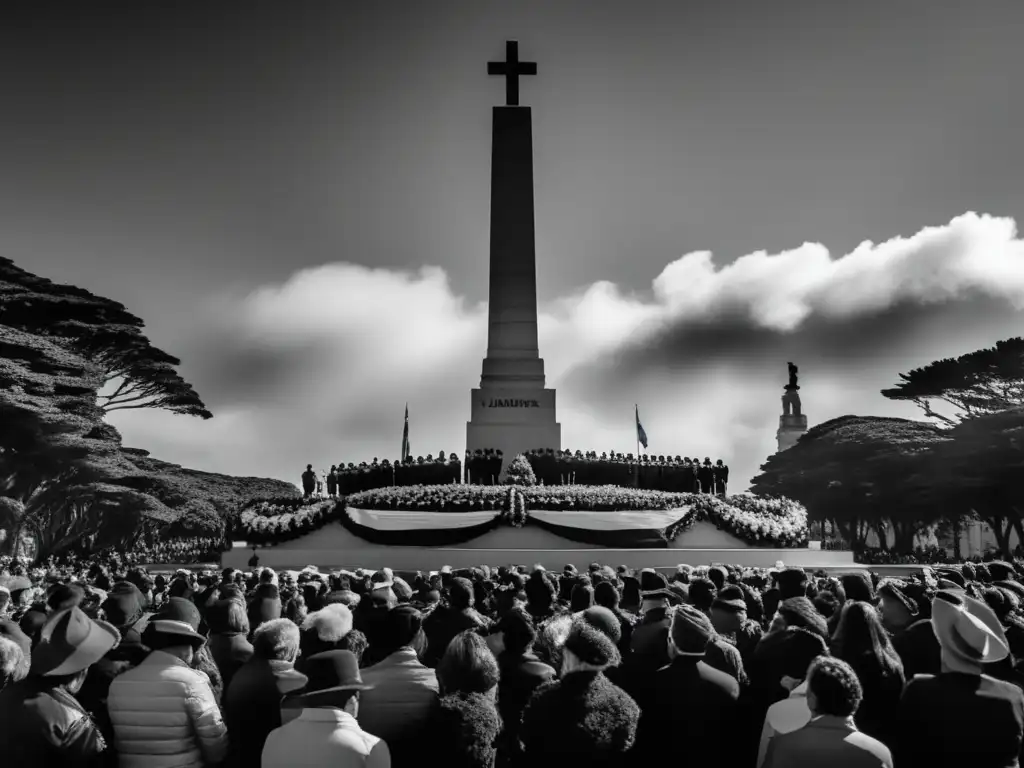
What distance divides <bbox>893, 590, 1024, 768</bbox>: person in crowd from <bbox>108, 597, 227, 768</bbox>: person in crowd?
10.4 feet

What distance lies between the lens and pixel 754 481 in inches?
2675

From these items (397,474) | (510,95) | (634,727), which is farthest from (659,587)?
(510,95)

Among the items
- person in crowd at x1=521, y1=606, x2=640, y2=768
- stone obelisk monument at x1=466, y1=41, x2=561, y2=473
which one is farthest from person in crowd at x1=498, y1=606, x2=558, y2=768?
stone obelisk monument at x1=466, y1=41, x2=561, y2=473

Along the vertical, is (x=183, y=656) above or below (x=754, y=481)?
below

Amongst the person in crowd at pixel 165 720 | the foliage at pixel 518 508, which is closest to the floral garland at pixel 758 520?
the foliage at pixel 518 508

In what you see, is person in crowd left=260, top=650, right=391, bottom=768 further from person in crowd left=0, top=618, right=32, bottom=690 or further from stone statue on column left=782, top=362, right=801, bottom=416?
stone statue on column left=782, top=362, right=801, bottom=416

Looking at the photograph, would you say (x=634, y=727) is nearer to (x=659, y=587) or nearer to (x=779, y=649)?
(x=779, y=649)

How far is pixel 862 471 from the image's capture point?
169 ft

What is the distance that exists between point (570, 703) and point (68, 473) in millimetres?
34832

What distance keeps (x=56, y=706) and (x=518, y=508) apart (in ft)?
58.4

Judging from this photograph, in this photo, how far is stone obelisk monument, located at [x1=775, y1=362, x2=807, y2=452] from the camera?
94.0 metres

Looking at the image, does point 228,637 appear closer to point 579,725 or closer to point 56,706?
point 56,706

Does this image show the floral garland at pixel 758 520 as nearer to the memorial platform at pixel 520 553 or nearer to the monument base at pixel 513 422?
the memorial platform at pixel 520 553

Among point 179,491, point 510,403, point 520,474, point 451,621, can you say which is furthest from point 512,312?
point 451,621
